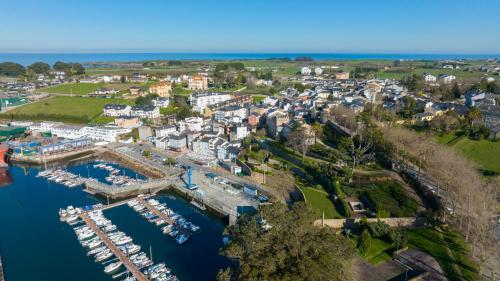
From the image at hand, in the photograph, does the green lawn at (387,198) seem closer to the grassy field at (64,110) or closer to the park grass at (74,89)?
the grassy field at (64,110)

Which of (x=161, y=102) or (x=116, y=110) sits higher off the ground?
(x=161, y=102)

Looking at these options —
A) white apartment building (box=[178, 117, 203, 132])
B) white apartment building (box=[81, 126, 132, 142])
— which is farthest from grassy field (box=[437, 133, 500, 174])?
white apartment building (box=[81, 126, 132, 142])

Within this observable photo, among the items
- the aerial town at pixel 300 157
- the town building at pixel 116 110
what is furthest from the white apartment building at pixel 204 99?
the town building at pixel 116 110

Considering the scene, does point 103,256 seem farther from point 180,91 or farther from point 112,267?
point 180,91

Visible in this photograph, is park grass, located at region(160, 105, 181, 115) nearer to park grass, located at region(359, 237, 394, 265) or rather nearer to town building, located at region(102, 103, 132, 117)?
town building, located at region(102, 103, 132, 117)

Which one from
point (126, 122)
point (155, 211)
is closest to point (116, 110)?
point (126, 122)

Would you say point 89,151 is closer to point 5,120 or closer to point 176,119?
point 176,119
